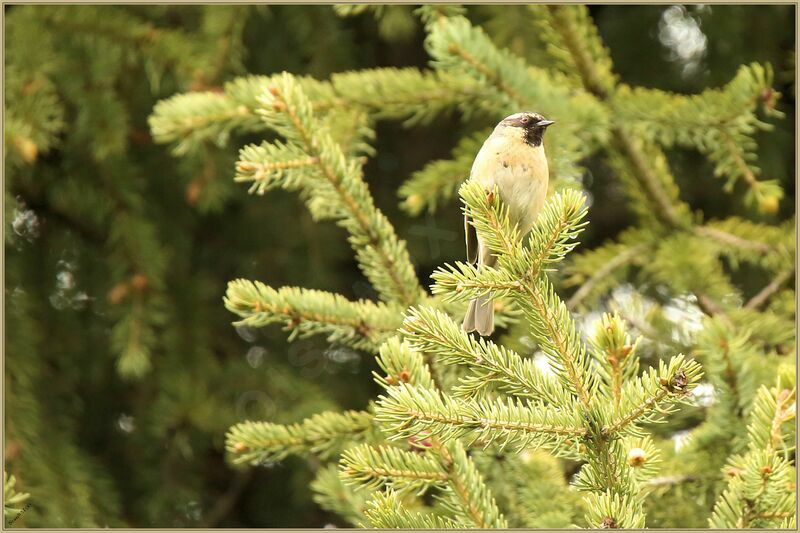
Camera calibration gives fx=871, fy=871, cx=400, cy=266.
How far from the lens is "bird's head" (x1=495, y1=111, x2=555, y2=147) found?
3482 mm

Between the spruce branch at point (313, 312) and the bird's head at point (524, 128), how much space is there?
1125 mm

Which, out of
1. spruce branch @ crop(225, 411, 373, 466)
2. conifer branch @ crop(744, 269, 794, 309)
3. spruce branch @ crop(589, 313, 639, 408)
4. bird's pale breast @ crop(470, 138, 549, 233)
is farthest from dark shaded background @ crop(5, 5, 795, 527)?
spruce branch @ crop(589, 313, 639, 408)

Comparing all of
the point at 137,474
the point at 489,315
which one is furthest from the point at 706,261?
the point at 137,474

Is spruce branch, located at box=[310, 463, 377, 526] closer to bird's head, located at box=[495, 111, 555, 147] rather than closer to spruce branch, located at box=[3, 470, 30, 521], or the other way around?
spruce branch, located at box=[3, 470, 30, 521]

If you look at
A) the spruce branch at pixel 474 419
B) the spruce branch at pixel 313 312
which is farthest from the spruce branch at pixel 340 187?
the spruce branch at pixel 474 419

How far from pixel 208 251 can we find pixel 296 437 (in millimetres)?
3126

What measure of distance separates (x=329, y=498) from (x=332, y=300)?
693mm

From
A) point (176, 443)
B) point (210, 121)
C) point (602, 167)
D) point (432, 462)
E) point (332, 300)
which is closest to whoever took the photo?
point (432, 462)

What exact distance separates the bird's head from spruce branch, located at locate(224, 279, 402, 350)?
1.13m

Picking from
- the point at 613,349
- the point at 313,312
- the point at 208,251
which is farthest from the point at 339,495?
the point at 208,251

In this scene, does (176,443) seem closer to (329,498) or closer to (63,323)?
(63,323)

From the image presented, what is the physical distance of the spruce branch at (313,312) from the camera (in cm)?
258

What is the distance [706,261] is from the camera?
3697mm

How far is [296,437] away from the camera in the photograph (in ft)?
8.70
